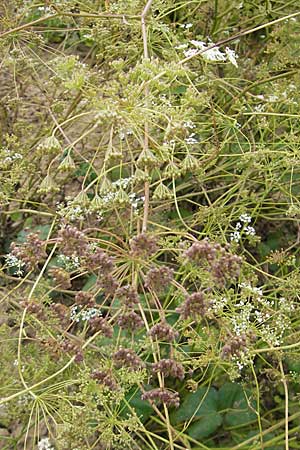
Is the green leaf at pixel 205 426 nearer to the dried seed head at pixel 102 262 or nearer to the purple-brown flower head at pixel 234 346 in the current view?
the purple-brown flower head at pixel 234 346

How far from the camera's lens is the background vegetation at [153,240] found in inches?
54.3

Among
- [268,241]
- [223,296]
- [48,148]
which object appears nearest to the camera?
[48,148]

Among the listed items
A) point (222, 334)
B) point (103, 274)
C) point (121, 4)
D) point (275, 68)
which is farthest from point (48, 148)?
point (275, 68)

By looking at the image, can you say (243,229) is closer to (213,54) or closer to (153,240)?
(213,54)

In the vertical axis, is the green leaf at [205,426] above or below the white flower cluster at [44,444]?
below

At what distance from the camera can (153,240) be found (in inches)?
50.0

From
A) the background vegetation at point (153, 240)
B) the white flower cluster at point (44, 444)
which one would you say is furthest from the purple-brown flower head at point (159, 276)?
the white flower cluster at point (44, 444)

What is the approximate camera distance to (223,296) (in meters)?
1.73

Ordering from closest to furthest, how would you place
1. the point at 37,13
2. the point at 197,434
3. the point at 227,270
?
the point at 227,270 → the point at 197,434 → the point at 37,13

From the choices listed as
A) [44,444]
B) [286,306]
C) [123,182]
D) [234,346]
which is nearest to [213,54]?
[123,182]

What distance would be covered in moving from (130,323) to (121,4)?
934 millimetres

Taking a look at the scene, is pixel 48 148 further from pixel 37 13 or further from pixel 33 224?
pixel 37 13

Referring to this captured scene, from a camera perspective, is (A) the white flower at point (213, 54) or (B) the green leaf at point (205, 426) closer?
(A) the white flower at point (213, 54)

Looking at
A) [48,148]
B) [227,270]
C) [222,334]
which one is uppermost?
[48,148]
